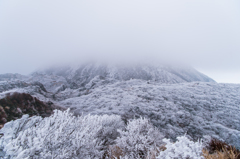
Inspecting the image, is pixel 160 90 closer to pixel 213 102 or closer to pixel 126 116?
pixel 213 102

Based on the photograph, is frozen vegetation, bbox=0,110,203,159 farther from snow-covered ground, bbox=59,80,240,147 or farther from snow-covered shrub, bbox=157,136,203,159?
snow-covered ground, bbox=59,80,240,147

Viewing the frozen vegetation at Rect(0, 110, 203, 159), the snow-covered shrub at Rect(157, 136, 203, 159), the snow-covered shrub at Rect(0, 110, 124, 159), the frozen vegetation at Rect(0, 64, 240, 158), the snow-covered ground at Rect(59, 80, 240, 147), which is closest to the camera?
the snow-covered shrub at Rect(157, 136, 203, 159)

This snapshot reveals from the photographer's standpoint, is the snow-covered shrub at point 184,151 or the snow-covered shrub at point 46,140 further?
the snow-covered shrub at point 46,140

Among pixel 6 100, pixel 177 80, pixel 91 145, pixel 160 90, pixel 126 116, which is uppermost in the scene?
pixel 91 145

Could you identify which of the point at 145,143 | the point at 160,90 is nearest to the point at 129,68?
the point at 160,90

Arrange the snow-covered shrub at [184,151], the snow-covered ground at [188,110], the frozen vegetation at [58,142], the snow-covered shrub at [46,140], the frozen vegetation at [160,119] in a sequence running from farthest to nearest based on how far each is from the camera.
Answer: the snow-covered ground at [188,110] < the frozen vegetation at [160,119] < the snow-covered shrub at [46,140] < the frozen vegetation at [58,142] < the snow-covered shrub at [184,151]

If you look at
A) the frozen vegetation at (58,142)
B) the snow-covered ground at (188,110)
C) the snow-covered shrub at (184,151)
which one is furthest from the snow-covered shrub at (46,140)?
the snow-covered ground at (188,110)

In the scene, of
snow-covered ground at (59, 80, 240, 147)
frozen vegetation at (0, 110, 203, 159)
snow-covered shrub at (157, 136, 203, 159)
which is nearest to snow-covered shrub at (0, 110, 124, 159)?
frozen vegetation at (0, 110, 203, 159)

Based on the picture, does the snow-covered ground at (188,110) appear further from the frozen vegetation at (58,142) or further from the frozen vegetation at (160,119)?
the frozen vegetation at (58,142)

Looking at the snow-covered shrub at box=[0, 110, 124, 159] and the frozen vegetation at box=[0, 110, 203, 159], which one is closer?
the frozen vegetation at box=[0, 110, 203, 159]

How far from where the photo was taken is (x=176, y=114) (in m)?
17.2

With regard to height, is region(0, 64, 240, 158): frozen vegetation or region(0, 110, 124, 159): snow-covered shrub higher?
region(0, 110, 124, 159): snow-covered shrub

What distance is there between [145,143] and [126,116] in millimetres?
10708

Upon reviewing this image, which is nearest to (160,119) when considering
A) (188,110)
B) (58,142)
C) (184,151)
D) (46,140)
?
(188,110)
